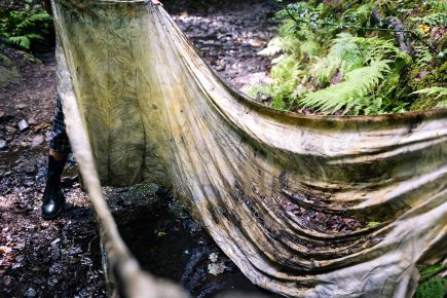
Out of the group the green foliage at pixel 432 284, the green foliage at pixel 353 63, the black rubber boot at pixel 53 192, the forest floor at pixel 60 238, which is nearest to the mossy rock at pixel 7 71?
the forest floor at pixel 60 238

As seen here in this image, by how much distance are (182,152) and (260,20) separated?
543cm

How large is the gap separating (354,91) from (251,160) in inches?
50.1

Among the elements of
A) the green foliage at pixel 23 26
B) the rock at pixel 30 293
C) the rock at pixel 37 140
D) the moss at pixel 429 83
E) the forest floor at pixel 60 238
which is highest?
the moss at pixel 429 83

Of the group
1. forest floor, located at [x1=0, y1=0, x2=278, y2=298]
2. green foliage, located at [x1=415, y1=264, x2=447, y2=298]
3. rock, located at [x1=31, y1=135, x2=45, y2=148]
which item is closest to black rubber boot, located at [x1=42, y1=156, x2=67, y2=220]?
forest floor, located at [x1=0, y1=0, x2=278, y2=298]

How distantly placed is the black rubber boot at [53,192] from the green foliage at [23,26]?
309cm

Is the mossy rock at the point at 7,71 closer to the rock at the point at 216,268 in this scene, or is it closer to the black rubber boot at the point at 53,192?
the black rubber boot at the point at 53,192

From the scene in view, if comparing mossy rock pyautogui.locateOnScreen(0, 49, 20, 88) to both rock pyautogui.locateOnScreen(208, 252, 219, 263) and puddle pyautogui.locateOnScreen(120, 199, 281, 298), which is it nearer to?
puddle pyautogui.locateOnScreen(120, 199, 281, 298)

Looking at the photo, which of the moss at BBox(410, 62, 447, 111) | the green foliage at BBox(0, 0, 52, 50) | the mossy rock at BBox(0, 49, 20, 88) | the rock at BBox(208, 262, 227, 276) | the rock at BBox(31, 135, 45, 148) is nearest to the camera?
the rock at BBox(208, 262, 227, 276)

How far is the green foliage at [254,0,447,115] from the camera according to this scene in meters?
3.22

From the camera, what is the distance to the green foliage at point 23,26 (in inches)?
217

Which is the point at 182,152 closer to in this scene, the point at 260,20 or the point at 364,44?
the point at 364,44

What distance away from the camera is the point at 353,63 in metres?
3.77

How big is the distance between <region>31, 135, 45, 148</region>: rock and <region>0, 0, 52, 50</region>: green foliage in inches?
76.5

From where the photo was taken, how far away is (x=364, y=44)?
12.5 ft
